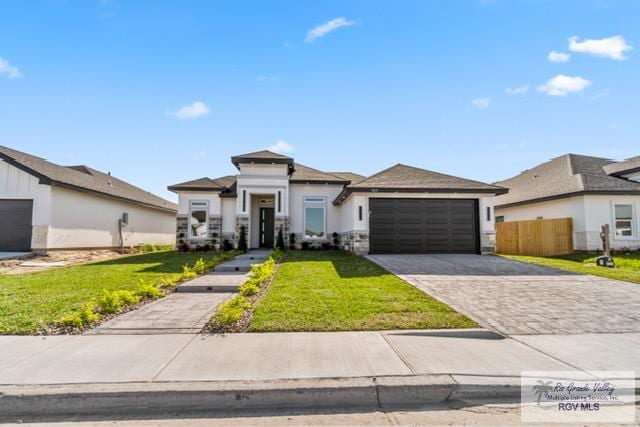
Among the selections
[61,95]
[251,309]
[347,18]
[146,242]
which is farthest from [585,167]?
[146,242]

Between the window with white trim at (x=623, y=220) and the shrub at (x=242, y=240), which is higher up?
the window with white trim at (x=623, y=220)

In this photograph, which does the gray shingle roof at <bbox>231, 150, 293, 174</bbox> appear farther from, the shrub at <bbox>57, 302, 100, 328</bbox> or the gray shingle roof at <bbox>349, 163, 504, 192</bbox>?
the shrub at <bbox>57, 302, 100, 328</bbox>

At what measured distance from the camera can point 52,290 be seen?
6.90 meters

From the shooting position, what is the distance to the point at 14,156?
14180mm

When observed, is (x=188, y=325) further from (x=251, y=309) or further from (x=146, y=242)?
(x=146, y=242)

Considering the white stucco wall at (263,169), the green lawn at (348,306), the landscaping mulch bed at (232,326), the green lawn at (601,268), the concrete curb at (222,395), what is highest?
the white stucco wall at (263,169)

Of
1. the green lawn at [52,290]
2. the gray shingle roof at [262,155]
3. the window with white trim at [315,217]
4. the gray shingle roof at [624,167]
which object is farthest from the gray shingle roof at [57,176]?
the gray shingle roof at [624,167]

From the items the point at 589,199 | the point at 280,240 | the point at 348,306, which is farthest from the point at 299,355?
the point at 589,199

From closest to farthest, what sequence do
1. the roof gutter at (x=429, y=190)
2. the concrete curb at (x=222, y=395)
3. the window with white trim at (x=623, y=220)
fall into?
1. the concrete curb at (x=222, y=395)
2. the roof gutter at (x=429, y=190)
3. the window with white trim at (x=623, y=220)

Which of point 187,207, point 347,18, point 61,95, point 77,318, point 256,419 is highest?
point 347,18

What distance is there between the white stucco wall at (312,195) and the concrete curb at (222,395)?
13393mm

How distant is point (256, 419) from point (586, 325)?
5.22m

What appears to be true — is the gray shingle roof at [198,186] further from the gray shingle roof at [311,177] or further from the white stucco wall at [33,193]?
the white stucco wall at [33,193]

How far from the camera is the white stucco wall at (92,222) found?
13953 mm
